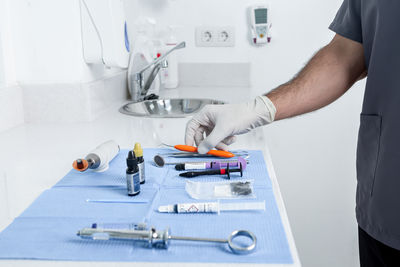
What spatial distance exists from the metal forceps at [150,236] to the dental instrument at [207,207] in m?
0.10

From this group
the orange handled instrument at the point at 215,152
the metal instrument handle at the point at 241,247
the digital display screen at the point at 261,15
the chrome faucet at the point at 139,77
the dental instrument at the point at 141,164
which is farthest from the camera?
the digital display screen at the point at 261,15

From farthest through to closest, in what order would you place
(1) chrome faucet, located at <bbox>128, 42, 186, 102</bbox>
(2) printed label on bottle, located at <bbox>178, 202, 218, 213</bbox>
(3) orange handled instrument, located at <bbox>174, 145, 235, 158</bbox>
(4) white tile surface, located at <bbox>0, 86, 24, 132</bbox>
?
(1) chrome faucet, located at <bbox>128, 42, 186, 102</bbox>
(4) white tile surface, located at <bbox>0, 86, 24, 132</bbox>
(3) orange handled instrument, located at <bbox>174, 145, 235, 158</bbox>
(2) printed label on bottle, located at <bbox>178, 202, 218, 213</bbox>

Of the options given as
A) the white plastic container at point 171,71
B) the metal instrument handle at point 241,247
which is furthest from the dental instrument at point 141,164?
the white plastic container at point 171,71

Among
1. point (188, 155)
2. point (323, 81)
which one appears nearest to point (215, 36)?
point (323, 81)

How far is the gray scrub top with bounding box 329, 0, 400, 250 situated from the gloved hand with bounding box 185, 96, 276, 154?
0.81 ft

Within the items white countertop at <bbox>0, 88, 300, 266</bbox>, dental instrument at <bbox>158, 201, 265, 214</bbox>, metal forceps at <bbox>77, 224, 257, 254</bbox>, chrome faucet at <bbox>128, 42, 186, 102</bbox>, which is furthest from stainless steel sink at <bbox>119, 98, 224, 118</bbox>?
metal forceps at <bbox>77, 224, 257, 254</bbox>

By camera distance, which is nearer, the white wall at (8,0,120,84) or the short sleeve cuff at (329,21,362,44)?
the short sleeve cuff at (329,21,362,44)

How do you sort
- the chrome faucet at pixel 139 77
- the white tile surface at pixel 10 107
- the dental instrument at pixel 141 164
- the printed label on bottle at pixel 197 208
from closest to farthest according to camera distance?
the printed label on bottle at pixel 197 208 < the dental instrument at pixel 141 164 < the white tile surface at pixel 10 107 < the chrome faucet at pixel 139 77

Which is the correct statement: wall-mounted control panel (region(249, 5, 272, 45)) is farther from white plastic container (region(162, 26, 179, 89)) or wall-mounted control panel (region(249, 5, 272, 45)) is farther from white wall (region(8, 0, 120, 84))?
white wall (region(8, 0, 120, 84))

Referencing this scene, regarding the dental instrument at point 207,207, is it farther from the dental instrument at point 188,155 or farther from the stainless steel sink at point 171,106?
the stainless steel sink at point 171,106

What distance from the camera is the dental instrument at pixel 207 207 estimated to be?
0.65 metres

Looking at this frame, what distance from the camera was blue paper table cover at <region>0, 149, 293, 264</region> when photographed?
53 centimetres

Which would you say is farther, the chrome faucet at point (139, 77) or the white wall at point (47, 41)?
the chrome faucet at point (139, 77)

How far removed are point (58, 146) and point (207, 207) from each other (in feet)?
1.90
